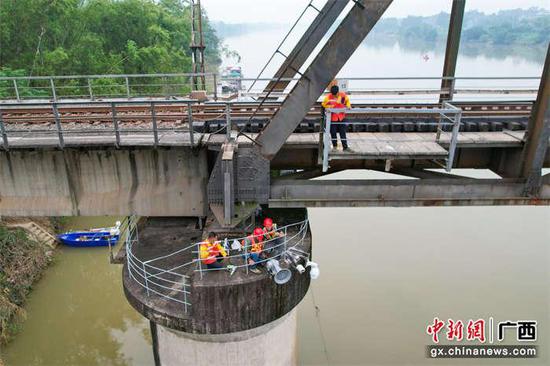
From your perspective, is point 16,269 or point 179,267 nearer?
point 179,267

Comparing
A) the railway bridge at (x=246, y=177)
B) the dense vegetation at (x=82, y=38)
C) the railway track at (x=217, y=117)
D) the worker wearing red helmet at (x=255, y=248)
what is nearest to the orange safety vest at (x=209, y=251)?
the railway bridge at (x=246, y=177)

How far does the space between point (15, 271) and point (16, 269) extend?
0.22 meters

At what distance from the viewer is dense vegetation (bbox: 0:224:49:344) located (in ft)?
50.0

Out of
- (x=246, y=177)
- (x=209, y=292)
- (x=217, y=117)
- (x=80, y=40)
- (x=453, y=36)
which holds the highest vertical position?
(x=80, y=40)

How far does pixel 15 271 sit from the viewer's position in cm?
1716

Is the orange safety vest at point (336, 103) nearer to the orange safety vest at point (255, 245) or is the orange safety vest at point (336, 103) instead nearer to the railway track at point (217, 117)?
the railway track at point (217, 117)

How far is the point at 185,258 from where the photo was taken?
9.88 metres

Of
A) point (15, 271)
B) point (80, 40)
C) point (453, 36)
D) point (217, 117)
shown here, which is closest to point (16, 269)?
point (15, 271)

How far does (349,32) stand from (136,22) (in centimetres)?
3944

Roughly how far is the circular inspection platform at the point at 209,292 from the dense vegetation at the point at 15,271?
8704 millimetres

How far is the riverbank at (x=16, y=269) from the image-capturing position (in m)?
15.3

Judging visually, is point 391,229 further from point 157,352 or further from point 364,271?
point 157,352

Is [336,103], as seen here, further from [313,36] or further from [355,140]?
[313,36]

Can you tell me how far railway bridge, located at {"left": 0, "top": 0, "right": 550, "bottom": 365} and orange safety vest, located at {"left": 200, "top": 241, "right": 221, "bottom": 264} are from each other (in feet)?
1.18
